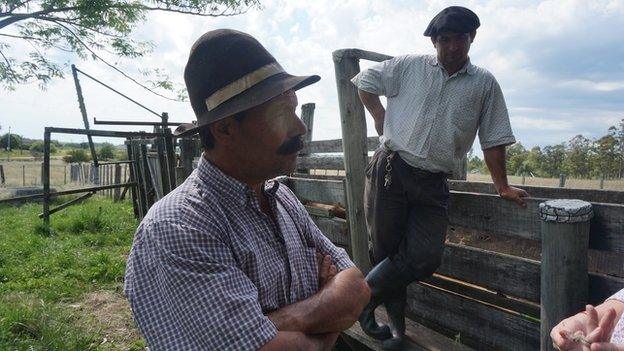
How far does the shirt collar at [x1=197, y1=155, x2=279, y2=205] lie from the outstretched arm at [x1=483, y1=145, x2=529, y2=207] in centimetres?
155

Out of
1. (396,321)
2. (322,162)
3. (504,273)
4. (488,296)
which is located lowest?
(396,321)

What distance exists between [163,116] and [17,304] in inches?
175

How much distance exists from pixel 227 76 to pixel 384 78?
1645mm

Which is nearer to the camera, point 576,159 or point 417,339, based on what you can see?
point 417,339

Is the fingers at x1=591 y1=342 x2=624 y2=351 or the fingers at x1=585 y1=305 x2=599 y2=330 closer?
the fingers at x1=591 y1=342 x2=624 y2=351

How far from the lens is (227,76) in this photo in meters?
1.44

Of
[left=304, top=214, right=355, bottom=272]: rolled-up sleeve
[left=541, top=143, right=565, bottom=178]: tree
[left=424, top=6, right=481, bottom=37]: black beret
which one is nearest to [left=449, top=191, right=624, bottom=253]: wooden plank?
[left=424, top=6, right=481, bottom=37]: black beret

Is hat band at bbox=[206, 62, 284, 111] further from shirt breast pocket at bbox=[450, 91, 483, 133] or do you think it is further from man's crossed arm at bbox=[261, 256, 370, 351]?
shirt breast pocket at bbox=[450, 91, 483, 133]

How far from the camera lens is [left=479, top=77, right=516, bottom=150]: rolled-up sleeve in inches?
103

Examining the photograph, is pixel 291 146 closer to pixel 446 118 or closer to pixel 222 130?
pixel 222 130

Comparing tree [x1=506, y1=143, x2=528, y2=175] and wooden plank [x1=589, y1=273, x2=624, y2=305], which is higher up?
tree [x1=506, y1=143, x2=528, y2=175]

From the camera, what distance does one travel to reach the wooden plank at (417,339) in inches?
106

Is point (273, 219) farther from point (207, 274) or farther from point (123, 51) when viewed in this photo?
point (123, 51)

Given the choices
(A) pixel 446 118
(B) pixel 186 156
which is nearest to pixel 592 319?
(A) pixel 446 118
